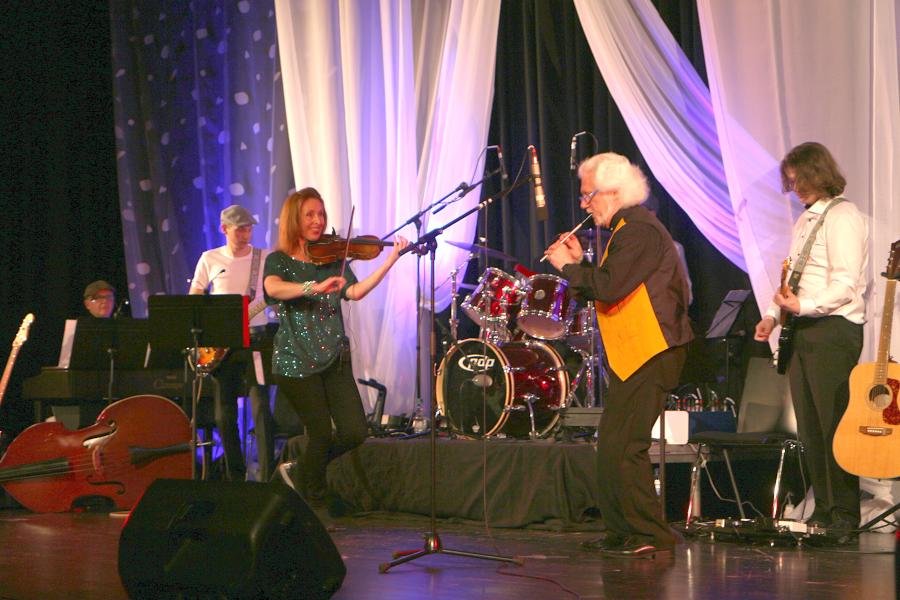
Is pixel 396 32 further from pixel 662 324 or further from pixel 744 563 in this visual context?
pixel 744 563

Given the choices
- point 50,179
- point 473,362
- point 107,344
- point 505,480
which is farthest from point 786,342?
point 50,179

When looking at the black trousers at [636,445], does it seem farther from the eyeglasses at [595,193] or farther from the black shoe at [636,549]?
the eyeglasses at [595,193]

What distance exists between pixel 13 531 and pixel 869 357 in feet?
14.7

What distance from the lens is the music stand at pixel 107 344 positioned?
282 inches

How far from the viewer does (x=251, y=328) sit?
719cm

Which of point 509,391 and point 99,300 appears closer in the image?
point 509,391

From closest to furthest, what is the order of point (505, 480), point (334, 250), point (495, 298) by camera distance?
point (334, 250) < point (505, 480) < point (495, 298)

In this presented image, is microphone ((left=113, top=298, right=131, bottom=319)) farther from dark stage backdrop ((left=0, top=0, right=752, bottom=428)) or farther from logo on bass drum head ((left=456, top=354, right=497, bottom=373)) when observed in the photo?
logo on bass drum head ((left=456, top=354, right=497, bottom=373))

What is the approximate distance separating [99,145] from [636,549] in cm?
617

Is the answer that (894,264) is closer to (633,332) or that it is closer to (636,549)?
(633,332)

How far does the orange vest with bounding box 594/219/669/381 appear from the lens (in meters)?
4.53

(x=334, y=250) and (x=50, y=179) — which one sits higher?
(x=50, y=179)

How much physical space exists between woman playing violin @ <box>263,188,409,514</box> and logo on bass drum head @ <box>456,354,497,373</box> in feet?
4.32

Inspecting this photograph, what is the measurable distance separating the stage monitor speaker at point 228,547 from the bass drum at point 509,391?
115 inches
